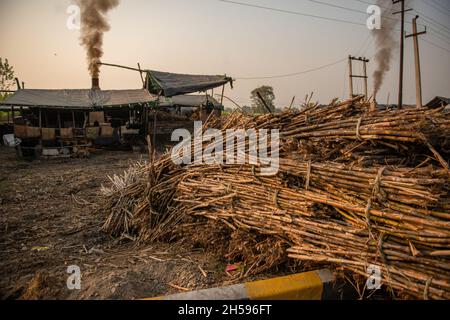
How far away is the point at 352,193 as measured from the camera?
247cm

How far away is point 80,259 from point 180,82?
9877 mm

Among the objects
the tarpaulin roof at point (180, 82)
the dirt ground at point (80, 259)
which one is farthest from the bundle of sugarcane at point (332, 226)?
the tarpaulin roof at point (180, 82)

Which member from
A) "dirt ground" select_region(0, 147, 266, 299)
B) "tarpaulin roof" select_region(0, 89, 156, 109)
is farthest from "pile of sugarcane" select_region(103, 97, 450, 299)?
"tarpaulin roof" select_region(0, 89, 156, 109)

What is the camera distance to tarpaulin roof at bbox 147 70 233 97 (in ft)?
36.6

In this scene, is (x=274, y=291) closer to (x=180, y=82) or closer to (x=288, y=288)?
(x=288, y=288)

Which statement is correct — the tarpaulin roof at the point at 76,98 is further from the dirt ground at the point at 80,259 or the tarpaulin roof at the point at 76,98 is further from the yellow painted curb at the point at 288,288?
the yellow painted curb at the point at 288,288

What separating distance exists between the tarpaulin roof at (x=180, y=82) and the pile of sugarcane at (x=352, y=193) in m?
7.97

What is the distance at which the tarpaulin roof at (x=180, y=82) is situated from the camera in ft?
36.6

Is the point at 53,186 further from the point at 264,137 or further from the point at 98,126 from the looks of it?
the point at 98,126

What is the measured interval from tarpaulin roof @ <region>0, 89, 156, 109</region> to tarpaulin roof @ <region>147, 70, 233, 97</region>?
7.49 ft

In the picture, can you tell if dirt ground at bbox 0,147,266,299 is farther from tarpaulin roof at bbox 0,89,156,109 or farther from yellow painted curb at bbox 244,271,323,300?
tarpaulin roof at bbox 0,89,156,109
